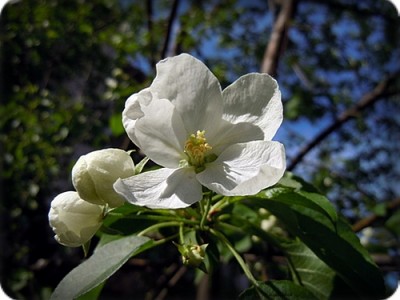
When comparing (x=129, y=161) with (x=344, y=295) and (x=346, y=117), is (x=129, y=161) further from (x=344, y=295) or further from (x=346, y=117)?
(x=346, y=117)

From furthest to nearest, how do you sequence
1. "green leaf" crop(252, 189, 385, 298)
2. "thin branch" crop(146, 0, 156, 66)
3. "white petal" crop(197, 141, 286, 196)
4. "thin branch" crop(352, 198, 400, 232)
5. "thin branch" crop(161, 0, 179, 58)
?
"thin branch" crop(146, 0, 156, 66), "thin branch" crop(161, 0, 179, 58), "thin branch" crop(352, 198, 400, 232), "green leaf" crop(252, 189, 385, 298), "white petal" crop(197, 141, 286, 196)

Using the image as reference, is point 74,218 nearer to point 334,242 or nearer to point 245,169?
point 245,169

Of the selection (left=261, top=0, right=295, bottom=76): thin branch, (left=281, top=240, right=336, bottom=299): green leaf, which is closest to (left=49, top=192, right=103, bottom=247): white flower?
(left=281, top=240, right=336, bottom=299): green leaf

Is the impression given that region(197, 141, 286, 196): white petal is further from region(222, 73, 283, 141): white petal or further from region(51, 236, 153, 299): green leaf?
region(51, 236, 153, 299): green leaf

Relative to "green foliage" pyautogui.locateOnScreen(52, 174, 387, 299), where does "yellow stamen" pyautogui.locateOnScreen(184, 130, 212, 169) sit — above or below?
above

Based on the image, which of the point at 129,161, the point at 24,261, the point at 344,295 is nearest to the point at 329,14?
the point at 24,261
